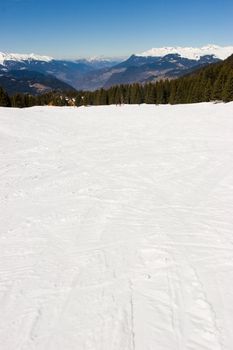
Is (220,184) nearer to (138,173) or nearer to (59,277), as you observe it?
(138,173)

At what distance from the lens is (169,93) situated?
85.6 metres

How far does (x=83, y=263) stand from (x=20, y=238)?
9.01ft

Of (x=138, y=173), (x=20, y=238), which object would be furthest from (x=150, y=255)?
(x=138, y=173)

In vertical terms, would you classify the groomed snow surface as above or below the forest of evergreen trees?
below

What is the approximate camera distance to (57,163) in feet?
62.0

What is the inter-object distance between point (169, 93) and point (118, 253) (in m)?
81.9

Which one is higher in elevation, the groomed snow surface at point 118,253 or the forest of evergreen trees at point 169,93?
the forest of evergreen trees at point 169,93

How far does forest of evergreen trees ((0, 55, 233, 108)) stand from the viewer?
196 ft

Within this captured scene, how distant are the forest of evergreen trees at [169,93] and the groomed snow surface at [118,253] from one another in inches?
1720

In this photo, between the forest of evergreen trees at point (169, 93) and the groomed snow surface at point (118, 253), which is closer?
the groomed snow surface at point (118, 253)

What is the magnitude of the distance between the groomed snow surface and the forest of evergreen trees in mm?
43699

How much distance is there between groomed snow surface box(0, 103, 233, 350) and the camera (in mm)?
5781

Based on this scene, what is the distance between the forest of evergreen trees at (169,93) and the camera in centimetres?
5966

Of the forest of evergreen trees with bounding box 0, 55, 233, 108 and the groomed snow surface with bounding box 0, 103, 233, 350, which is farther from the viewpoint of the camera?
A: the forest of evergreen trees with bounding box 0, 55, 233, 108
